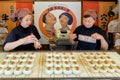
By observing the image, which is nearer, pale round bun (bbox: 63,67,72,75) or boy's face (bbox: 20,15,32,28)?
pale round bun (bbox: 63,67,72,75)

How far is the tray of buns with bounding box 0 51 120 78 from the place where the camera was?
5.77 ft

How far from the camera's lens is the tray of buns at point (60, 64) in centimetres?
176

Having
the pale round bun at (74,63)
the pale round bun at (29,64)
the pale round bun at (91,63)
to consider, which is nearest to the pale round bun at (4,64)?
the pale round bun at (29,64)

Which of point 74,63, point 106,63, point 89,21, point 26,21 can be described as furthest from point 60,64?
point 89,21

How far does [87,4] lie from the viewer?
13.6ft

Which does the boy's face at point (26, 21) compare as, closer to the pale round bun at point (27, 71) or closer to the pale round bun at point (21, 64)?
the pale round bun at point (21, 64)

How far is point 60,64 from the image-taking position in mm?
1947

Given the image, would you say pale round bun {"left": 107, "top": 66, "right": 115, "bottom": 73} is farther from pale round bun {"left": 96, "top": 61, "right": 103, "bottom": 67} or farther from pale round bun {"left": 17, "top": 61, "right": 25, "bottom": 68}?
pale round bun {"left": 17, "top": 61, "right": 25, "bottom": 68}

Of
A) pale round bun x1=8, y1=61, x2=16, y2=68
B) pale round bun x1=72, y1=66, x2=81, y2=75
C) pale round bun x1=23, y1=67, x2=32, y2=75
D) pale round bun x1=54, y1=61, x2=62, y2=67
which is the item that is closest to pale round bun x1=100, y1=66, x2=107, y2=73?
pale round bun x1=72, y1=66, x2=81, y2=75

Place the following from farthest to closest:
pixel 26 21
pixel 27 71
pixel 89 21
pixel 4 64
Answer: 1. pixel 89 21
2. pixel 26 21
3. pixel 4 64
4. pixel 27 71

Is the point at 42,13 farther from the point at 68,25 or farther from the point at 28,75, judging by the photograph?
the point at 28,75

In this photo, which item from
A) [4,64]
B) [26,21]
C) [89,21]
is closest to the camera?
[4,64]

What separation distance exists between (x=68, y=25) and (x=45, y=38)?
1.53 ft

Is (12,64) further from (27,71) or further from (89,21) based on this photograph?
(89,21)
